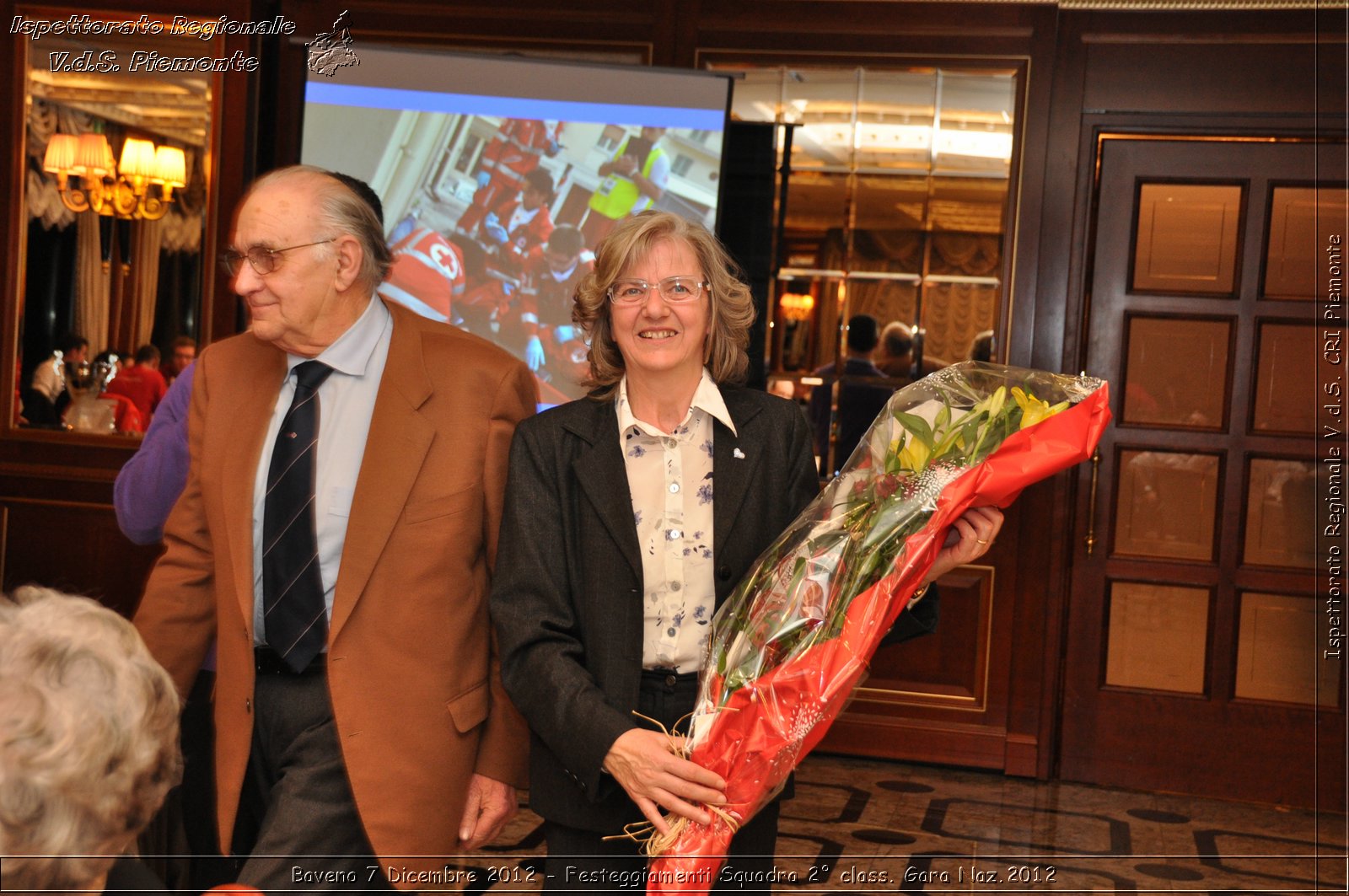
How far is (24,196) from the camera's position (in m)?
5.13

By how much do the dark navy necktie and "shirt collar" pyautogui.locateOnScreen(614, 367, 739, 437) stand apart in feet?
1.80

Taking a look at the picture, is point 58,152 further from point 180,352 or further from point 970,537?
point 970,537

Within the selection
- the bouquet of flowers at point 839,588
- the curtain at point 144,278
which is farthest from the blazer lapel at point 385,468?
the curtain at point 144,278

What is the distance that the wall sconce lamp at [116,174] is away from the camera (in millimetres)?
5094

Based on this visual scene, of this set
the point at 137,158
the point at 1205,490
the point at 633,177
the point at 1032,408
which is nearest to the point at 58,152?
the point at 137,158

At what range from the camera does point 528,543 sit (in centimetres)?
187

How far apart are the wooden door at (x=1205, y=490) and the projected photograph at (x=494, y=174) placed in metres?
2.29

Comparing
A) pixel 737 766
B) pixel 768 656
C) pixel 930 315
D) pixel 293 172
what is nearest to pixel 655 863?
pixel 737 766

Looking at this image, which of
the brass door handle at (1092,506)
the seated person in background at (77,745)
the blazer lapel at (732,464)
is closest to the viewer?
the seated person in background at (77,745)

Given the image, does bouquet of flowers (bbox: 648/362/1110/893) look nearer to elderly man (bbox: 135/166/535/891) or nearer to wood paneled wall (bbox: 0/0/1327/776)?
elderly man (bbox: 135/166/535/891)

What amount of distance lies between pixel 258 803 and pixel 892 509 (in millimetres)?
1232

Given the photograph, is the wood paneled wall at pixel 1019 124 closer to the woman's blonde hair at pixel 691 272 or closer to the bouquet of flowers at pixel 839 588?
the woman's blonde hair at pixel 691 272

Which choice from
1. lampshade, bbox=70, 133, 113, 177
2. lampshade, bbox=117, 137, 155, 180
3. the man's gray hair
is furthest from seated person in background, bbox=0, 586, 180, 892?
lampshade, bbox=70, 133, 113, 177

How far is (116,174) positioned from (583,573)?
425 centimetres
